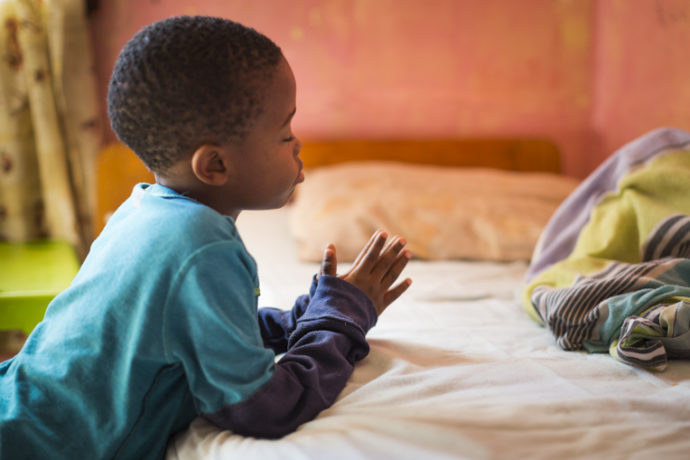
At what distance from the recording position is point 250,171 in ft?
2.74

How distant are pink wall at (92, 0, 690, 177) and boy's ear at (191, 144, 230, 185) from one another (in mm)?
1635

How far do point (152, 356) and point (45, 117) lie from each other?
162 cm

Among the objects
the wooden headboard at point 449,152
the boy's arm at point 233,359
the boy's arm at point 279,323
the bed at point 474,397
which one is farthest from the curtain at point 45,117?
the boy's arm at point 233,359

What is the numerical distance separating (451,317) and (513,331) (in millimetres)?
139

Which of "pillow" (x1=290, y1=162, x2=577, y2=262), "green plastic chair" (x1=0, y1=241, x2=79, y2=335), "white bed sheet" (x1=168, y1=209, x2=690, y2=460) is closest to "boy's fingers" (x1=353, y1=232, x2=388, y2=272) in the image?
"white bed sheet" (x1=168, y1=209, x2=690, y2=460)

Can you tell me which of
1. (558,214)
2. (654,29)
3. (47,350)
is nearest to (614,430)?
(47,350)

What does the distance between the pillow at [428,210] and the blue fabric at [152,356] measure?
95cm

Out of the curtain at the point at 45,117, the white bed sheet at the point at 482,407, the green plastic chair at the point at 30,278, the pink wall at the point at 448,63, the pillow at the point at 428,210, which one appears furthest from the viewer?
the pink wall at the point at 448,63

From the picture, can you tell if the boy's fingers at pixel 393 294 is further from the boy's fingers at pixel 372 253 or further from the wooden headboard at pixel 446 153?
the wooden headboard at pixel 446 153

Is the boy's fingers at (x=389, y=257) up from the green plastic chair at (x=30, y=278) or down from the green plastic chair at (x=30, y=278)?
up

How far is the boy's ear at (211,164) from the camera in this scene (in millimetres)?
793

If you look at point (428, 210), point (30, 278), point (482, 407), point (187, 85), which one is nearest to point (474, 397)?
point (482, 407)

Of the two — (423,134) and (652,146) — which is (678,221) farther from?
(423,134)

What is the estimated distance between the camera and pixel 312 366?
0.82 m
